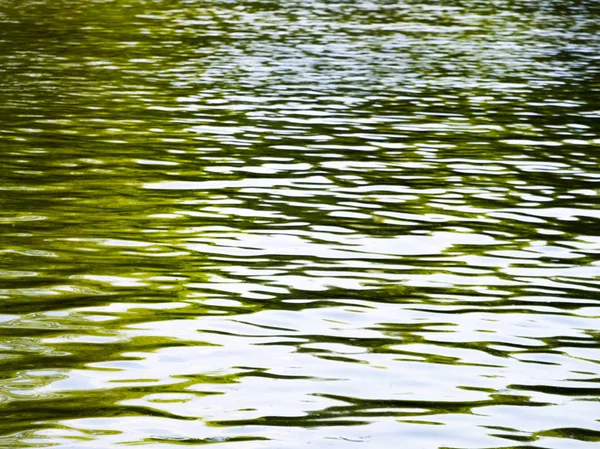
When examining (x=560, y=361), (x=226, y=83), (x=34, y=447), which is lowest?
(x=226, y=83)

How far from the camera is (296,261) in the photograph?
1331 centimetres

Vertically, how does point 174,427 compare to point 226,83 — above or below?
above

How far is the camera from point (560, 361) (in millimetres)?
10125

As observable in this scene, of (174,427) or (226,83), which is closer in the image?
(174,427)

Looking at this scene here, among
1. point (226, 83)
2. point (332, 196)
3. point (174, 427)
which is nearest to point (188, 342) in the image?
point (174, 427)

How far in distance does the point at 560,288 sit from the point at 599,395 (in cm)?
325

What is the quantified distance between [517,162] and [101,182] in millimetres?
6850

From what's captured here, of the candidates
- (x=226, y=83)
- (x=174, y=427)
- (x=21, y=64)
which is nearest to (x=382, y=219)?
(x=174, y=427)

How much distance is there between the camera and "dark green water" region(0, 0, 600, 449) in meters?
8.86

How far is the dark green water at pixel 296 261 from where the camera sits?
8.86 metres

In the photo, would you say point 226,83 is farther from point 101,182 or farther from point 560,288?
point 560,288

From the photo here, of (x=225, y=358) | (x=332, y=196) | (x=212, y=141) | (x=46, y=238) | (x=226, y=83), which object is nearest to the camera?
(x=225, y=358)

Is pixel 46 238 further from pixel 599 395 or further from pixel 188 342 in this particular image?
pixel 599 395

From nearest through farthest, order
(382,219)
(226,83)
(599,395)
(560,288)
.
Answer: (599,395), (560,288), (382,219), (226,83)
